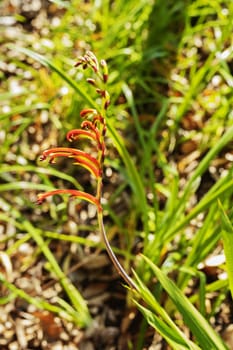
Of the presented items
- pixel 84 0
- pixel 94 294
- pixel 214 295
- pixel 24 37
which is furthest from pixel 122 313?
pixel 84 0

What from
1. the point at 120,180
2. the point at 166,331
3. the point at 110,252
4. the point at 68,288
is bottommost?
the point at 68,288

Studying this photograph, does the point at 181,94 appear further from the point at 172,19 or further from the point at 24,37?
the point at 24,37

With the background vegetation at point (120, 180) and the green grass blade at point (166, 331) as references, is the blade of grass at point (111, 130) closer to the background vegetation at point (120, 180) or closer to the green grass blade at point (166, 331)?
the background vegetation at point (120, 180)

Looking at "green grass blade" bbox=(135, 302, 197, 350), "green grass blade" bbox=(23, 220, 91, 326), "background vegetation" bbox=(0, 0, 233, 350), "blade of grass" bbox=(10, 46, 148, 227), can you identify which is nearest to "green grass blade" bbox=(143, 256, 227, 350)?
"green grass blade" bbox=(135, 302, 197, 350)

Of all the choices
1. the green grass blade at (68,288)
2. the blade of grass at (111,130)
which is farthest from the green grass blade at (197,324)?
the green grass blade at (68,288)

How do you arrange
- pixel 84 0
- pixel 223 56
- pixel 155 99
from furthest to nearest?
pixel 84 0 → pixel 155 99 → pixel 223 56

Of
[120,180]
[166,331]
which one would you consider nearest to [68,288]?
[120,180]

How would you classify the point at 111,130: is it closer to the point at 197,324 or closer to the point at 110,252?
the point at 110,252

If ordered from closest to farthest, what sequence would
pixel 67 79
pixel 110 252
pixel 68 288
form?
pixel 110 252 < pixel 67 79 < pixel 68 288

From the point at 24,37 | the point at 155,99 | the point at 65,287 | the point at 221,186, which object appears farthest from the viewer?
the point at 24,37
